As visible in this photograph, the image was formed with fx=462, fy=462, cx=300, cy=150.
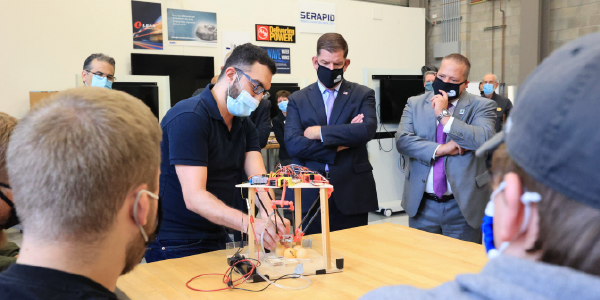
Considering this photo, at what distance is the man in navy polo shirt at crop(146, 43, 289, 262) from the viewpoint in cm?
182

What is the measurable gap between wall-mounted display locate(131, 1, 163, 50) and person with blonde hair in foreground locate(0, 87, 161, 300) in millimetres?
5495

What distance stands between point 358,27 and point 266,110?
331 cm

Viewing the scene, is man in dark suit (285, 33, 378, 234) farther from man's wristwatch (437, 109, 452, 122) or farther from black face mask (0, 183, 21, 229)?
black face mask (0, 183, 21, 229)

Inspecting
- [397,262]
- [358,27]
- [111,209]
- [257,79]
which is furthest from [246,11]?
[111,209]

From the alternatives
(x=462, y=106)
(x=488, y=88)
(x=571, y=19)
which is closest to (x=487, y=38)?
(x=571, y=19)

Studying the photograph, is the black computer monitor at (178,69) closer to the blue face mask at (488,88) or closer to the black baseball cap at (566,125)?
the blue face mask at (488,88)

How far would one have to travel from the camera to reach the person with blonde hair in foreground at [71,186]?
2.46 feet

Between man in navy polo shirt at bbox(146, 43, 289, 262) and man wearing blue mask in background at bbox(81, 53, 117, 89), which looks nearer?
man in navy polo shirt at bbox(146, 43, 289, 262)

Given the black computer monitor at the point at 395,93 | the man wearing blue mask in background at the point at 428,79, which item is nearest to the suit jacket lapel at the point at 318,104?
the man wearing blue mask in background at the point at 428,79

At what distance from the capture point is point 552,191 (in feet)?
1.66

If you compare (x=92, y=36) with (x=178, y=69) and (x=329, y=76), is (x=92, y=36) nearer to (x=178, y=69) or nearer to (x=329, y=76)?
(x=178, y=69)

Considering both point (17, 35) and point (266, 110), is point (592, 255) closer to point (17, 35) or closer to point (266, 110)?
point (266, 110)

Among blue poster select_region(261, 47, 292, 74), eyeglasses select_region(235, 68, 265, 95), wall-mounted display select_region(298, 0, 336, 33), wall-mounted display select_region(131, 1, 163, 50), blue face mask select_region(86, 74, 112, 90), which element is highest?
wall-mounted display select_region(298, 0, 336, 33)

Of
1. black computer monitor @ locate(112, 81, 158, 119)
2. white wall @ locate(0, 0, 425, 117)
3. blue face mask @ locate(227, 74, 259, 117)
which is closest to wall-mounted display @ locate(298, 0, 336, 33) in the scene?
white wall @ locate(0, 0, 425, 117)
